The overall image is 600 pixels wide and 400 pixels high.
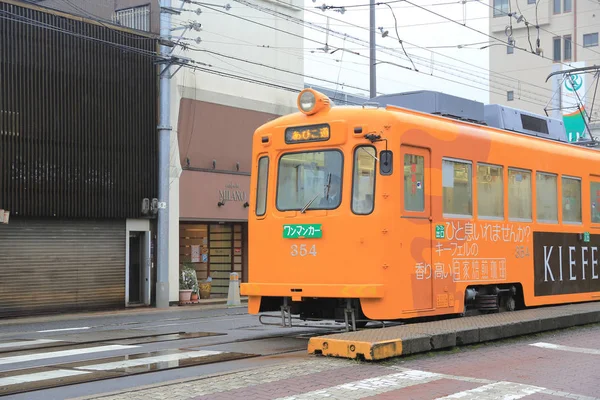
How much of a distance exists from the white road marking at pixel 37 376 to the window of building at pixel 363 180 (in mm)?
4324

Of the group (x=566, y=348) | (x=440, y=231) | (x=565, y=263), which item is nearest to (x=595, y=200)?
(x=565, y=263)

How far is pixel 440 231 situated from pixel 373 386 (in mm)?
4377

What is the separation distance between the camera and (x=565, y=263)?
15281 millimetres

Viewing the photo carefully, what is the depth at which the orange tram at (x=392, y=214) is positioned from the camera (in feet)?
37.8

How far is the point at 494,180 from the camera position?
13.4 m

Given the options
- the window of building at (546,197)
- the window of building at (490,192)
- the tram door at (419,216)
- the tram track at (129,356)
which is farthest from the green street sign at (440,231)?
the window of building at (546,197)

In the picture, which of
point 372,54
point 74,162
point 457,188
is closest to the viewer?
point 457,188

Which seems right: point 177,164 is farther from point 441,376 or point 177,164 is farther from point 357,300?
point 441,376

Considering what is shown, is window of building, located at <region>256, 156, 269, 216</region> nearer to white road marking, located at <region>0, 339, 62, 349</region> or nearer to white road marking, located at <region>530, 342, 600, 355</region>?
white road marking, located at <region>0, 339, 62, 349</region>

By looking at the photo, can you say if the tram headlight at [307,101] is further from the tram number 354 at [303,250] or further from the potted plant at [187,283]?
the potted plant at [187,283]

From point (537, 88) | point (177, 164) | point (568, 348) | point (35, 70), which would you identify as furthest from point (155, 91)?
point (537, 88)

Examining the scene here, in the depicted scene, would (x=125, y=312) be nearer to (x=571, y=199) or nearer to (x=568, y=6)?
(x=571, y=199)

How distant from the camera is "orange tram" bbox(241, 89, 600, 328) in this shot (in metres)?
11.5

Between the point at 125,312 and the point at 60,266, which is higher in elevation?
the point at 60,266
